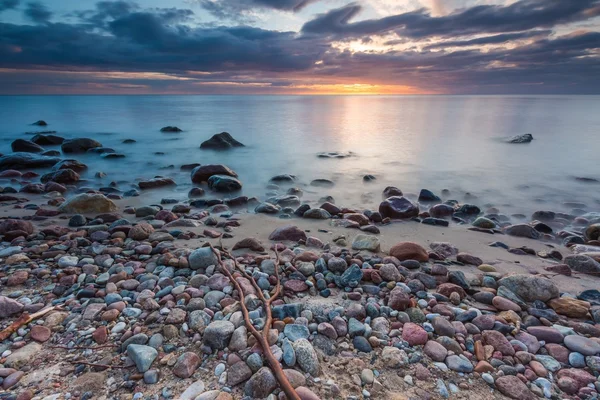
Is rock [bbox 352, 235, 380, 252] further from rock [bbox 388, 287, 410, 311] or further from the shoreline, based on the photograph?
rock [bbox 388, 287, 410, 311]

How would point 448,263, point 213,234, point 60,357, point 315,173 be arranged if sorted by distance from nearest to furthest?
point 60,357
point 448,263
point 213,234
point 315,173

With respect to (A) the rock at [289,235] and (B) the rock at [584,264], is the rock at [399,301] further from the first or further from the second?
(B) the rock at [584,264]

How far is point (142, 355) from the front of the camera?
6.01 ft

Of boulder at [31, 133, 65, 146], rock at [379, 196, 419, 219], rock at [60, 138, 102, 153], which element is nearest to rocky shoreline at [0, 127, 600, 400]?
rock at [379, 196, 419, 219]

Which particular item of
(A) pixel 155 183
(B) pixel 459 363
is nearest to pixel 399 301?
(B) pixel 459 363

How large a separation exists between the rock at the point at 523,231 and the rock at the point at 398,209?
52.3 inches

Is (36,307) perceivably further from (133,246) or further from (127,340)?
(133,246)

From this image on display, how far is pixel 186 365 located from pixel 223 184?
552 centimetres

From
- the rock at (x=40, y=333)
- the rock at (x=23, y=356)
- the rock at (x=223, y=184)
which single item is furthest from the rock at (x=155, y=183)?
the rock at (x=23, y=356)

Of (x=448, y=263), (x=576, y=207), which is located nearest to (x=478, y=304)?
(x=448, y=263)

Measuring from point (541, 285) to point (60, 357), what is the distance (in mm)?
3499

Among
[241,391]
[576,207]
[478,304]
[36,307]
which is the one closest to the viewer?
[241,391]

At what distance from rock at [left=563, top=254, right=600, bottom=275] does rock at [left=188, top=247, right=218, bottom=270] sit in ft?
12.3

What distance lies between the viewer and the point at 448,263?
343cm
